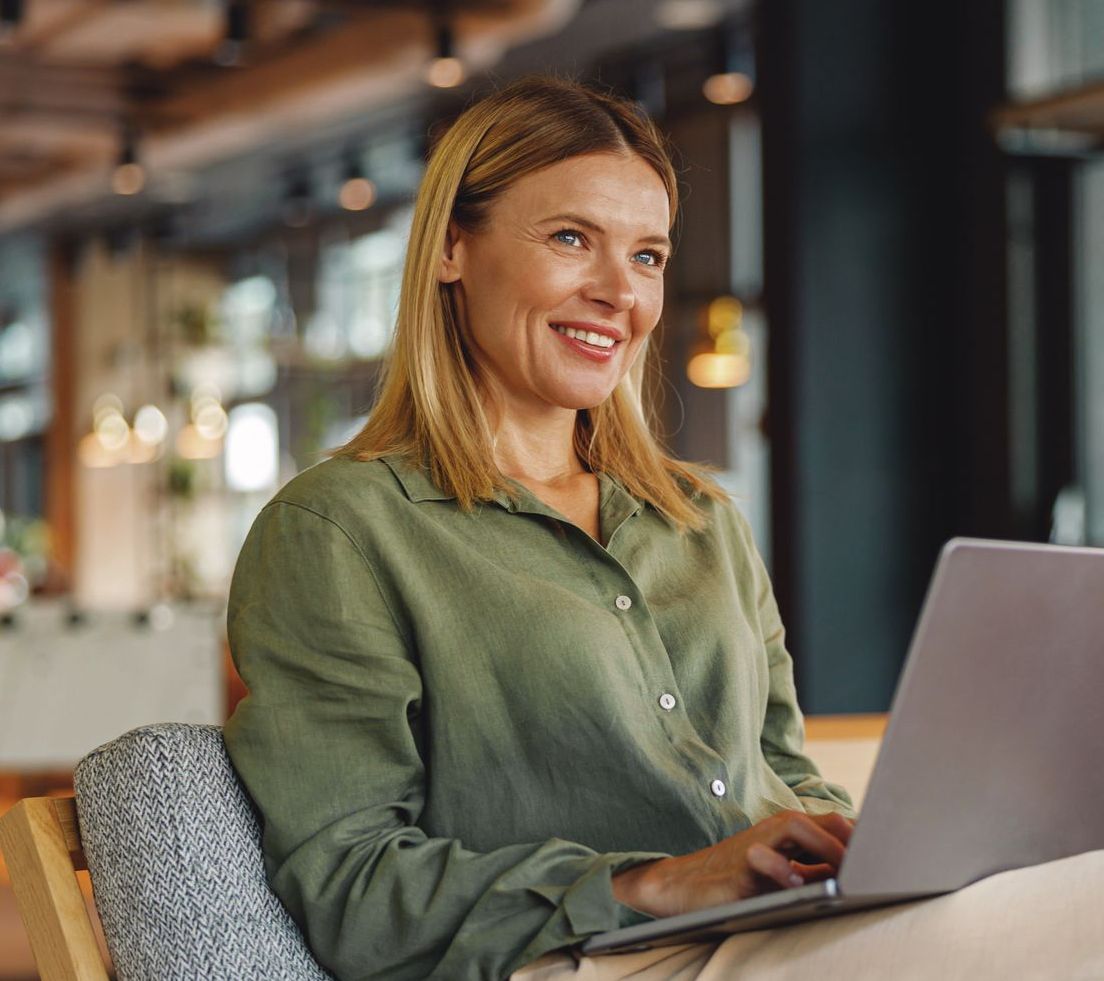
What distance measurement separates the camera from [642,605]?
150 cm

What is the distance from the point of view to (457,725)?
4.58 ft

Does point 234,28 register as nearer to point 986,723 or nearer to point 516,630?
point 516,630

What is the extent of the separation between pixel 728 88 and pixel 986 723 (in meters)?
7.65

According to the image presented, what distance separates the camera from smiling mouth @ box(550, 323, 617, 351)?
1584 millimetres

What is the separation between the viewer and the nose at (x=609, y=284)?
157 centimetres

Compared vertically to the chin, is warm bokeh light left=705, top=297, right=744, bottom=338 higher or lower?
lower

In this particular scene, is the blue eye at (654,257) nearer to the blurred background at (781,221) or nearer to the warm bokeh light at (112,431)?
the blurred background at (781,221)

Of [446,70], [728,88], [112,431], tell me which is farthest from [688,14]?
[112,431]

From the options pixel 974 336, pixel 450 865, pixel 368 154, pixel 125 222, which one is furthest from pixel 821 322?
pixel 125 222

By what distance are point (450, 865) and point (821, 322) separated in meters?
4.05

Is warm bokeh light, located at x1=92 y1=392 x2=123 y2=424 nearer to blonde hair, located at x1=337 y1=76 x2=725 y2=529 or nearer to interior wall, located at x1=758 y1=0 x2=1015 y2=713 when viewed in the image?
interior wall, located at x1=758 y1=0 x2=1015 y2=713

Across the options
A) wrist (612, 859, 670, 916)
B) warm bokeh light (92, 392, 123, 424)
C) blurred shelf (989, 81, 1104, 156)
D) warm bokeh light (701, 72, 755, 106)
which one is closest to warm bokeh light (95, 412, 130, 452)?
warm bokeh light (92, 392, 123, 424)

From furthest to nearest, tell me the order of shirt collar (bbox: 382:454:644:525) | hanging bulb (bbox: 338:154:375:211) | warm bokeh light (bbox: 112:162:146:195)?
hanging bulb (bbox: 338:154:375:211) → warm bokeh light (bbox: 112:162:146:195) → shirt collar (bbox: 382:454:644:525)

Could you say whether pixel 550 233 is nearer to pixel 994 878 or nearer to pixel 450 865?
pixel 450 865
